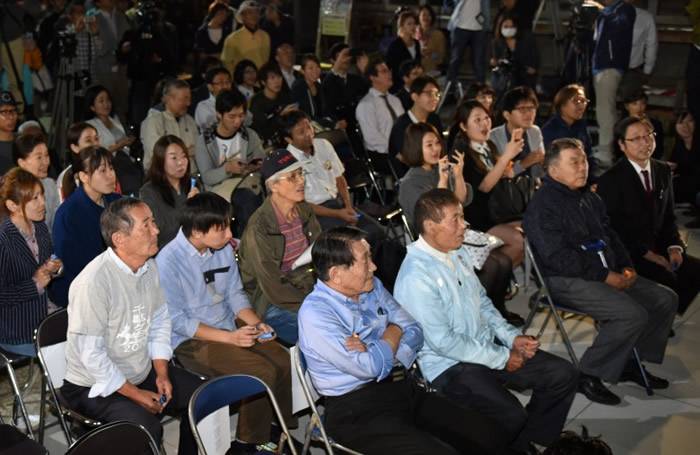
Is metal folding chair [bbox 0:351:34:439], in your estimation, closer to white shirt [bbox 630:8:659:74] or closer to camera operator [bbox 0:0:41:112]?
camera operator [bbox 0:0:41:112]

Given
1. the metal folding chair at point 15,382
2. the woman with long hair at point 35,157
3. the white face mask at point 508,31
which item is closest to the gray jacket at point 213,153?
the woman with long hair at point 35,157

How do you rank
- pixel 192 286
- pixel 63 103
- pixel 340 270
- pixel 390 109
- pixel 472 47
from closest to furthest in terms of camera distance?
1. pixel 340 270
2. pixel 192 286
3. pixel 390 109
4. pixel 63 103
5. pixel 472 47

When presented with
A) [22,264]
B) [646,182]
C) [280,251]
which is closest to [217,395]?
[280,251]

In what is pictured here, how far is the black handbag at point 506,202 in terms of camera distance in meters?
5.74

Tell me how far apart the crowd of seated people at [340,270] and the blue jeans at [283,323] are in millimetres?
11

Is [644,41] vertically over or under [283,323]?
over

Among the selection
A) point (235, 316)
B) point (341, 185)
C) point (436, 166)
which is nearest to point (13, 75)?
point (341, 185)

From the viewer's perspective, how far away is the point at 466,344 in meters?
3.80

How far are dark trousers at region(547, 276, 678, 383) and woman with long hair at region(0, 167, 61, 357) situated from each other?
2.55 meters

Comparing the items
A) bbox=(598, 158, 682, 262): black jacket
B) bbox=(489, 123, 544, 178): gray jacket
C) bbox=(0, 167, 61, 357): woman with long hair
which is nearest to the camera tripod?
bbox=(489, 123, 544, 178): gray jacket

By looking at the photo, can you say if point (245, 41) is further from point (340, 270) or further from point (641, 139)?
point (340, 270)

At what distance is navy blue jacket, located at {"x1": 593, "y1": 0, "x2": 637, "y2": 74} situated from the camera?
888 cm

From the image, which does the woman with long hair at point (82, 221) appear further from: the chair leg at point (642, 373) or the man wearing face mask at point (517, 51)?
the man wearing face mask at point (517, 51)

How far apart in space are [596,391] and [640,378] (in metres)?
0.31
